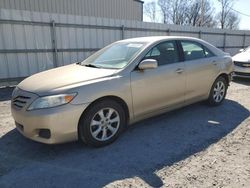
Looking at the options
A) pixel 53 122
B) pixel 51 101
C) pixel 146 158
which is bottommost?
pixel 146 158

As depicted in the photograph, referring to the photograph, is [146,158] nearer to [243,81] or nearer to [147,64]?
[147,64]

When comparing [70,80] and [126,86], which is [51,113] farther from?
[126,86]

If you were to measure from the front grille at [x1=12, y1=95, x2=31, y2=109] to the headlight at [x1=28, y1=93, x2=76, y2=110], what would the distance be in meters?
0.18

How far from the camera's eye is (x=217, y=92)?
5.54 meters

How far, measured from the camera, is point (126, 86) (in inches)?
147

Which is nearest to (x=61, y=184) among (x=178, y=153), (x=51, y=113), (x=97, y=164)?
(x=97, y=164)

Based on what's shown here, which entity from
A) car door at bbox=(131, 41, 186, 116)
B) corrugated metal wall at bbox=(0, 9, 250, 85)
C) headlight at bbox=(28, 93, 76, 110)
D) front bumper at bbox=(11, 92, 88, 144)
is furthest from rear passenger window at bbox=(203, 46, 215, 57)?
corrugated metal wall at bbox=(0, 9, 250, 85)

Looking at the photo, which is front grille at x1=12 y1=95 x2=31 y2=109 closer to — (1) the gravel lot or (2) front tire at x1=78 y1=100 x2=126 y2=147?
(1) the gravel lot

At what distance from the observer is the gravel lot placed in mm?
2861

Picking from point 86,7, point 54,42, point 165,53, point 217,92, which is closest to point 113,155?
point 165,53


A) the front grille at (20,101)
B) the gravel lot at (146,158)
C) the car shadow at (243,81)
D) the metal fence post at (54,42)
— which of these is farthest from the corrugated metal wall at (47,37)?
the front grille at (20,101)

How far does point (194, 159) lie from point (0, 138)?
2.98 meters

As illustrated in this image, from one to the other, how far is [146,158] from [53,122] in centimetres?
130

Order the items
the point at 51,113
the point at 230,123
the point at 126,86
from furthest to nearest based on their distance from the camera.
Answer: the point at 230,123 → the point at 126,86 → the point at 51,113
